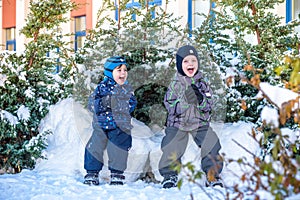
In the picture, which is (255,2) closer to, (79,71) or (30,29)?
(79,71)

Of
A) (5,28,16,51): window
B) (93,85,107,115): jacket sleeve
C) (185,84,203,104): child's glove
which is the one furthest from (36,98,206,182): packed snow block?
(5,28,16,51): window

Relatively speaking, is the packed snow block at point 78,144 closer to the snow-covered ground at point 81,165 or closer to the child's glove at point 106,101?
the snow-covered ground at point 81,165

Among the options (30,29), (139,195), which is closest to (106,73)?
(139,195)

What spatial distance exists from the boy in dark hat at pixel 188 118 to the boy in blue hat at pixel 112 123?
18.6 inches

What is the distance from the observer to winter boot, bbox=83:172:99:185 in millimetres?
5617

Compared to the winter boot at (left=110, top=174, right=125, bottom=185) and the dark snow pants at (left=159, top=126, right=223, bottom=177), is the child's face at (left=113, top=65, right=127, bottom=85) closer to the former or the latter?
the dark snow pants at (left=159, top=126, right=223, bottom=177)

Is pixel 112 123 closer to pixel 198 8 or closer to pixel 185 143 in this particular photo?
pixel 185 143

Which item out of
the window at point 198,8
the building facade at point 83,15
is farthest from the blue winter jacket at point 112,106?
the window at point 198,8

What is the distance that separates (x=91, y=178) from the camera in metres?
5.66

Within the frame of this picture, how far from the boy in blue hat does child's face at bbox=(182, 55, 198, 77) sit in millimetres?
689

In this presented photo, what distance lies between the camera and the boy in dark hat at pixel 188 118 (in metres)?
5.44

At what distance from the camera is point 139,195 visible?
489 cm

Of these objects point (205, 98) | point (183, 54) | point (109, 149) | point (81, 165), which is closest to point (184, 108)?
point (205, 98)

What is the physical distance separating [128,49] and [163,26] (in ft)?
2.14
